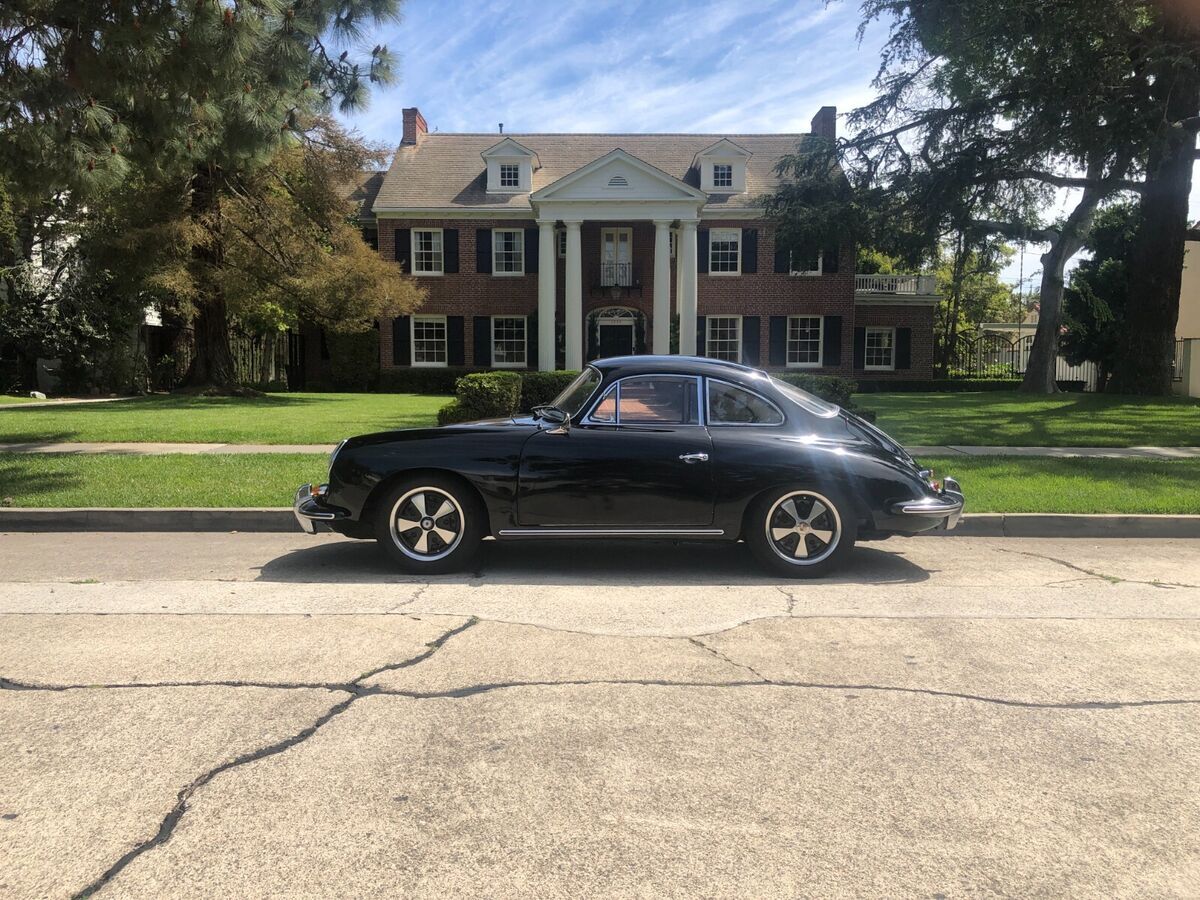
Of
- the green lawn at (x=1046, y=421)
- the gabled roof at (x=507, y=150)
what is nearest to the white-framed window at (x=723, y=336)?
the gabled roof at (x=507, y=150)

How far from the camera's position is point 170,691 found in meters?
3.90

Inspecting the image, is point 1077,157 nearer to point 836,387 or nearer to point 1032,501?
point 836,387

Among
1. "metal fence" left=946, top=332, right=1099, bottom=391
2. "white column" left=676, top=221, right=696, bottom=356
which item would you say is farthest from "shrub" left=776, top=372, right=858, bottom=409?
"metal fence" left=946, top=332, right=1099, bottom=391

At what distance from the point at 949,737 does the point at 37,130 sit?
11.4m

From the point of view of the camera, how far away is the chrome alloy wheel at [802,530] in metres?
6.15

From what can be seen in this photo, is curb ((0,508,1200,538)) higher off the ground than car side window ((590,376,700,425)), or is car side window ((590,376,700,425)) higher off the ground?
car side window ((590,376,700,425))

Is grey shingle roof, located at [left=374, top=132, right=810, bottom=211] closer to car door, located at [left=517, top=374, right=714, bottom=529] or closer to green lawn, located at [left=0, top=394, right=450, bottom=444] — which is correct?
green lawn, located at [left=0, top=394, right=450, bottom=444]

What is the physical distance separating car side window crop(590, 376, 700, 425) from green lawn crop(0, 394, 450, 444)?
849 cm

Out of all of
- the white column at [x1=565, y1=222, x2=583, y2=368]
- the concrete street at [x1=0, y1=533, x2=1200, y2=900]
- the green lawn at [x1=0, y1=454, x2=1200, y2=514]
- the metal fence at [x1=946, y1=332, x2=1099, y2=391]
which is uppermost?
the white column at [x1=565, y1=222, x2=583, y2=368]

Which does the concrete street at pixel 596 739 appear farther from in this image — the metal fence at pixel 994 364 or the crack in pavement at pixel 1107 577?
the metal fence at pixel 994 364

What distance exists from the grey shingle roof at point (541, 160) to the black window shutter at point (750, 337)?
440 cm

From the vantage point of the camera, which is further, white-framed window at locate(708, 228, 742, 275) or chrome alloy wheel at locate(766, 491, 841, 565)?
white-framed window at locate(708, 228, 742, 275)

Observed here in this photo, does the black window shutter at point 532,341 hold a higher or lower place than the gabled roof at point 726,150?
lower

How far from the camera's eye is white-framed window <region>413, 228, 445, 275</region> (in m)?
34.3
